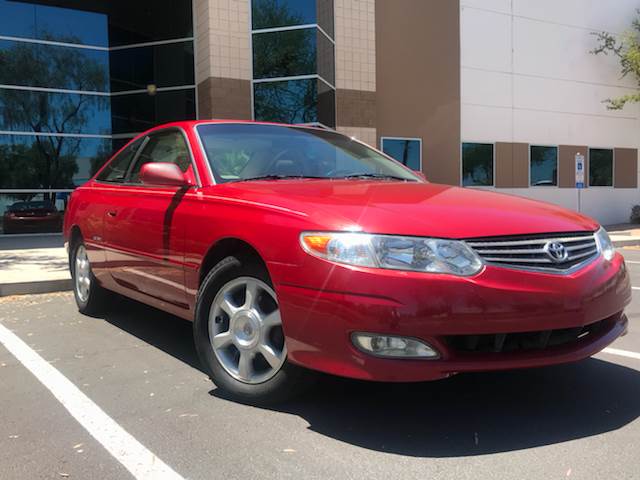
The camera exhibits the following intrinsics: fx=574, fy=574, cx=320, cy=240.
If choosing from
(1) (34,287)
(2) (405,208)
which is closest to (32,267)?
(1) (34,287)

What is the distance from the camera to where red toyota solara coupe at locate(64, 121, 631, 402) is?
8.39 ft

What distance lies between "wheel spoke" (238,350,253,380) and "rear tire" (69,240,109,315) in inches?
104

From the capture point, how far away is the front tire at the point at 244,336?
3021 mm

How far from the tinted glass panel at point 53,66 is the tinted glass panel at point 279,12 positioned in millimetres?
5555

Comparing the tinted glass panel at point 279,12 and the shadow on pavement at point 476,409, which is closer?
the shadow on pavement at point 476,409

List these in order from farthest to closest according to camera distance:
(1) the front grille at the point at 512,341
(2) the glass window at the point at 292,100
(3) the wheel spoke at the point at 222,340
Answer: (2) the glass window at the point at 292,100 < (3) the wheel spoke at the point at 222,340 < (1) the front grille at the point at 512,341

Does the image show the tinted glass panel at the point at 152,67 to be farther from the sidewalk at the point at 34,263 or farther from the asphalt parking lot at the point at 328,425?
the asphalt parking lot at the point at 328,425

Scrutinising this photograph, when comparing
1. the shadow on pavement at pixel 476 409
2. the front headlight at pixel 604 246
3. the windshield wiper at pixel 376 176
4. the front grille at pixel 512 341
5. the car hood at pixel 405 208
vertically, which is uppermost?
the windshield wiper at pixel 376 176

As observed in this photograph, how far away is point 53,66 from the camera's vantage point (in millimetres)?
16281

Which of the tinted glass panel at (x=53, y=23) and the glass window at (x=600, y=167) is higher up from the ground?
the tinted glass panel at (x=53, y=23)

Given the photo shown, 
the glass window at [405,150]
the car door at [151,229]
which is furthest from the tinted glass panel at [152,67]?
the car door at [151,229]

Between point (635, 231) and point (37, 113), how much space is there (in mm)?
17279

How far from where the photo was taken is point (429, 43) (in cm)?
1619

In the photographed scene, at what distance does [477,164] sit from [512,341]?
1520 centimetres
